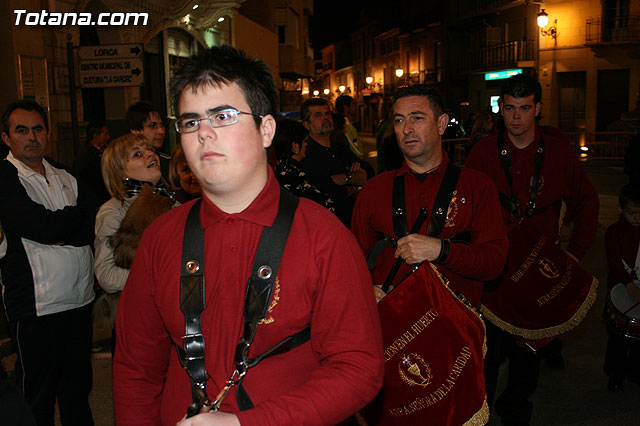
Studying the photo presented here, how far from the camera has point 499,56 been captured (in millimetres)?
37938

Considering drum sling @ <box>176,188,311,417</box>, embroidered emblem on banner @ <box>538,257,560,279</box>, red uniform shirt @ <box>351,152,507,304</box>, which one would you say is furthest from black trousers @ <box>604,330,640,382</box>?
drum sling @ <box>176,188,311,417</box>

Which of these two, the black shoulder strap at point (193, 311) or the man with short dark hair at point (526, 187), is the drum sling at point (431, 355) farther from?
the man with short dark hair at point (526, 187)

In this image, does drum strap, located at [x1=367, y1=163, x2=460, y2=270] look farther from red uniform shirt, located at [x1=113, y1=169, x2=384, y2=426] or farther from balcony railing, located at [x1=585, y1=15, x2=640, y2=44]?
balcony railing, located at [x1=585, y1=15, x2=640, y2=44]

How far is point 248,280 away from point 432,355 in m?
1.27

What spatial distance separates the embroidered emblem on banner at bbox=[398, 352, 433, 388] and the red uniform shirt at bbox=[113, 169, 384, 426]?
994 mm

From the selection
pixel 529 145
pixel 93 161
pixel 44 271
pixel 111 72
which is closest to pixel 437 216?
pixel 529 145

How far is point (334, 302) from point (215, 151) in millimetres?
586

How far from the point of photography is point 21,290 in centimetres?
359

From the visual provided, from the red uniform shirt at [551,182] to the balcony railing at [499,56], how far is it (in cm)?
3197

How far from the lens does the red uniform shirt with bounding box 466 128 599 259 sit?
4453mm

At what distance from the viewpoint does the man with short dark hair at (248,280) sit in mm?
1806

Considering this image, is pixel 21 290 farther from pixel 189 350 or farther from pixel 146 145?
→ pixel 189 350

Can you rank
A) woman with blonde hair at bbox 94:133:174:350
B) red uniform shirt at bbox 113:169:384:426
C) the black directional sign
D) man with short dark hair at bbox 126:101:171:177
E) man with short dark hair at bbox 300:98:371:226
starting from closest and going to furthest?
red uniform shirt at bbox 113:169:384:426
woman with blonde hair at bbox 94:133:174:350
man with short dark hair at bbox 126:101:171:177
man with short dark hair at bbox 300:98:371:226
the black directional sign

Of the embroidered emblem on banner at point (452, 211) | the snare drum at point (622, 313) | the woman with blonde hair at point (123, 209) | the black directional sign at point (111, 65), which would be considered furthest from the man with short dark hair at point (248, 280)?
the black directional sign at point (111, 65)
